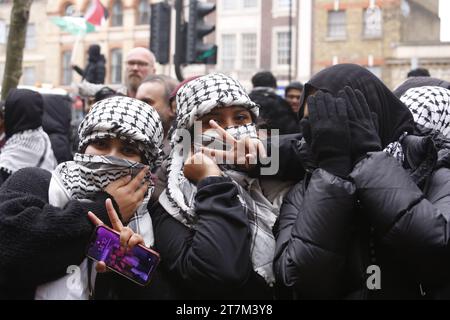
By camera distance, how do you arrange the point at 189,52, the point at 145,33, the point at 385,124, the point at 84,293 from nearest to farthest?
the point at 84,293 → the point at 385,124 → the point at 189,52 → the point at 145,33

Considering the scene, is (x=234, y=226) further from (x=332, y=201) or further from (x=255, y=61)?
(x=255, y=61)

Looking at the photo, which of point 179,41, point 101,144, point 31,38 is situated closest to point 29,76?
point 31,38

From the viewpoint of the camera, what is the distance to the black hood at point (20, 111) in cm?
474

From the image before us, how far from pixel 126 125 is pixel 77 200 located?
1.09ft

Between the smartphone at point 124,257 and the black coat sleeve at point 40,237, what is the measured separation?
7cm

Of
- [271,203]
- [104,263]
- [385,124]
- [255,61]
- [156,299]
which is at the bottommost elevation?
[156,299]

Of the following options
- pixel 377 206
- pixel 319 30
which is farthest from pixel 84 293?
pixel 319 30

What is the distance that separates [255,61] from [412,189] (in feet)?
98.6

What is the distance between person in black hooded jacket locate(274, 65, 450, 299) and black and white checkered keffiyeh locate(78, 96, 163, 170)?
0.59m

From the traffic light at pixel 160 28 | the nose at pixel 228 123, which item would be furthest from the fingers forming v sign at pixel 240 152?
the traffic light at pixel 160 28

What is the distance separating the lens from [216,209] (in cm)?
214

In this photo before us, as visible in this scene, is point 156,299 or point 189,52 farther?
point 189,52

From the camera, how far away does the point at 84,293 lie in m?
2.17

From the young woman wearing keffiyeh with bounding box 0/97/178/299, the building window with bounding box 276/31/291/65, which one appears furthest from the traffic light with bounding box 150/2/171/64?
the building window with bounding box 276/31/291/65
